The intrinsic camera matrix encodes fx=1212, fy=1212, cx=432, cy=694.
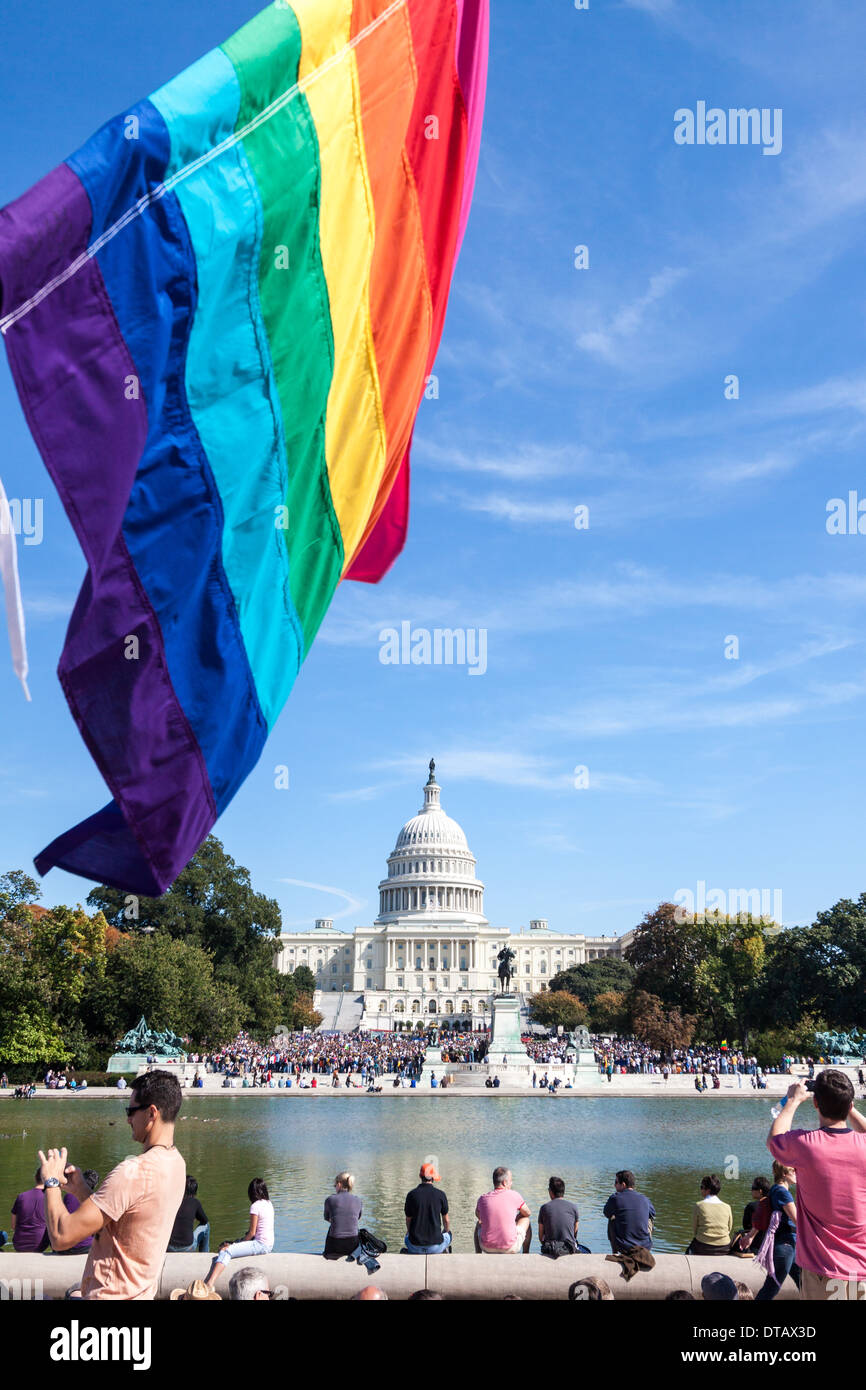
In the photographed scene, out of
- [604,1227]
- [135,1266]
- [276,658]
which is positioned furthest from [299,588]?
[604,1227]

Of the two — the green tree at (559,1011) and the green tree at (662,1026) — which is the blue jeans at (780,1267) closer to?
the green tree at (662,1026)

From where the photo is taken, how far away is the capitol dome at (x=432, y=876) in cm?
16525

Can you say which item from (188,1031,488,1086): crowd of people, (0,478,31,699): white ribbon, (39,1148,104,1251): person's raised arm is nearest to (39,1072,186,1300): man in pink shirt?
(39,1148,104,1251): person's raised arm

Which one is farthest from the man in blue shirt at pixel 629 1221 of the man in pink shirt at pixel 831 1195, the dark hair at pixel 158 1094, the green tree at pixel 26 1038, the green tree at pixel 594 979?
the green tree at pixel 594 979

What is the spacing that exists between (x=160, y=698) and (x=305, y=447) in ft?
5.41

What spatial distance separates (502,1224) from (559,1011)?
108 metres

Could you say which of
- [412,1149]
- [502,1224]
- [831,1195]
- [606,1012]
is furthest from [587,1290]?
[606,1012]

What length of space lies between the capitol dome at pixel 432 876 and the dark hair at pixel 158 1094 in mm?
161736

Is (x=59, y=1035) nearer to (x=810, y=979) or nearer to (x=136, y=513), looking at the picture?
(x=810, y=979)

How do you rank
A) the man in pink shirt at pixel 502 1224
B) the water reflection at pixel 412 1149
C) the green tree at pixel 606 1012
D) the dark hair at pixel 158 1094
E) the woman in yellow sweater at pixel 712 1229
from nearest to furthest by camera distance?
1. the dark hair at pixel 158 1094
2. the man in pink shirt at pixel 502 1224
3. the woman in yellow sweater at pixel 712 1229
4. the water reflection at pixel 412 1149
5. the green tree at pixel 606 1012

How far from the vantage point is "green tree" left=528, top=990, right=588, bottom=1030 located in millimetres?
112625

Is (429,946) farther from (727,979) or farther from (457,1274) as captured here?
(457,1274)

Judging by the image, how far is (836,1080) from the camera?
16.1 feet

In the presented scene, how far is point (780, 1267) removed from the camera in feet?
28.8
